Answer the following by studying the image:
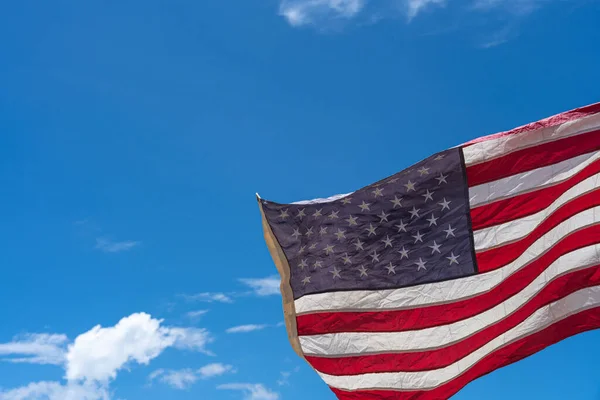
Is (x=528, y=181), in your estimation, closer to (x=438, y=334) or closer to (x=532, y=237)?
(x=532, y=237)

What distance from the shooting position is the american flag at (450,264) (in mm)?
14992

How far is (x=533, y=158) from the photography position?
50.5ft

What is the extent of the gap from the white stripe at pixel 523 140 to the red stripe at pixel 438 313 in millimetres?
1835

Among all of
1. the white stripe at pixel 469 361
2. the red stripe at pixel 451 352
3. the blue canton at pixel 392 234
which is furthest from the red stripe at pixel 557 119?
the white stripe at pixel 469 361

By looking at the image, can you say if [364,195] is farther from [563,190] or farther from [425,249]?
[563,190]

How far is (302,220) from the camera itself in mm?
17125

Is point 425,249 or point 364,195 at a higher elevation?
point 364,195

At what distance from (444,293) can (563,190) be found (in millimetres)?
2971

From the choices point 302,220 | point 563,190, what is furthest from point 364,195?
point 563,190

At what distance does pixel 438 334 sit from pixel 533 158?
12.5 feet

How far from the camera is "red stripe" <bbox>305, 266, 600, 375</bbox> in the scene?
48.5 ft

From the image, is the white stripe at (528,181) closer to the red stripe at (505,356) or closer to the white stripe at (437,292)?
the white stripe at (437,292)

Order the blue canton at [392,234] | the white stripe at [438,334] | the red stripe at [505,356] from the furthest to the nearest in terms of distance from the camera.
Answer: the blue canton at [392,234], the white stripe at [438,334], the red stripe at [505,356]

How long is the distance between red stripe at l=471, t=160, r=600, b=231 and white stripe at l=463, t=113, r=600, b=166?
72 cm
